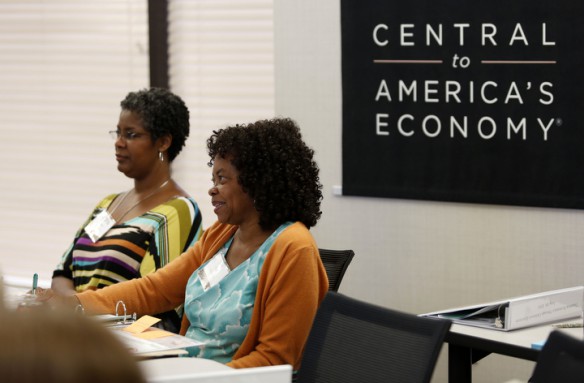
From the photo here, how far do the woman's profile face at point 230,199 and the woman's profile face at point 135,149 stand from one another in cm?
89

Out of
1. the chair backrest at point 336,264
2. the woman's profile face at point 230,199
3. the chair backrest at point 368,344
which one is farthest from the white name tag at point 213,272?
the chair backrest at point 368,344

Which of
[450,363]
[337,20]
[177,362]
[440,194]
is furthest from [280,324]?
[337,20]

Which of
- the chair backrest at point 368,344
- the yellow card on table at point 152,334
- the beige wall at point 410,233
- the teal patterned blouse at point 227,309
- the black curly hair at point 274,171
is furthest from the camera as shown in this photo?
the beige wall at point 410,233

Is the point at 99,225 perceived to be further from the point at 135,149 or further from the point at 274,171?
the point at 274,171

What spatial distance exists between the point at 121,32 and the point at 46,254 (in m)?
1.43

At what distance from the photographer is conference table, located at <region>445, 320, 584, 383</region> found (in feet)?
8.24

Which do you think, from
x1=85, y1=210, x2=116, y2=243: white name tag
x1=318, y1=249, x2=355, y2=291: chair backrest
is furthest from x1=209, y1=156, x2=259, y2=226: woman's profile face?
x1=85, y1=210, x2=116, y2=243: white name tag

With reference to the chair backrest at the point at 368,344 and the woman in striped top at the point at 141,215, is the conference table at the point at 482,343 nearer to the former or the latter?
the chair backrest at the point at 368,344

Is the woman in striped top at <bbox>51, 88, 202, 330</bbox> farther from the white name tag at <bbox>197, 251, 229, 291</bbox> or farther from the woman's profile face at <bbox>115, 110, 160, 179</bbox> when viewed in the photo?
the white name tag at <bbox>197, 251, 229, 291</bbox>

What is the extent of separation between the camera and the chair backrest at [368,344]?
197cm

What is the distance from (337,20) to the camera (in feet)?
12.9

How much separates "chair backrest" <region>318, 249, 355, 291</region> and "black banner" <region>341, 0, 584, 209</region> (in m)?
0.83

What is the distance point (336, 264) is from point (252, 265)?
1.43 feet

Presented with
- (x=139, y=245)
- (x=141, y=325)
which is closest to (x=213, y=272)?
(x=141, y=325)
